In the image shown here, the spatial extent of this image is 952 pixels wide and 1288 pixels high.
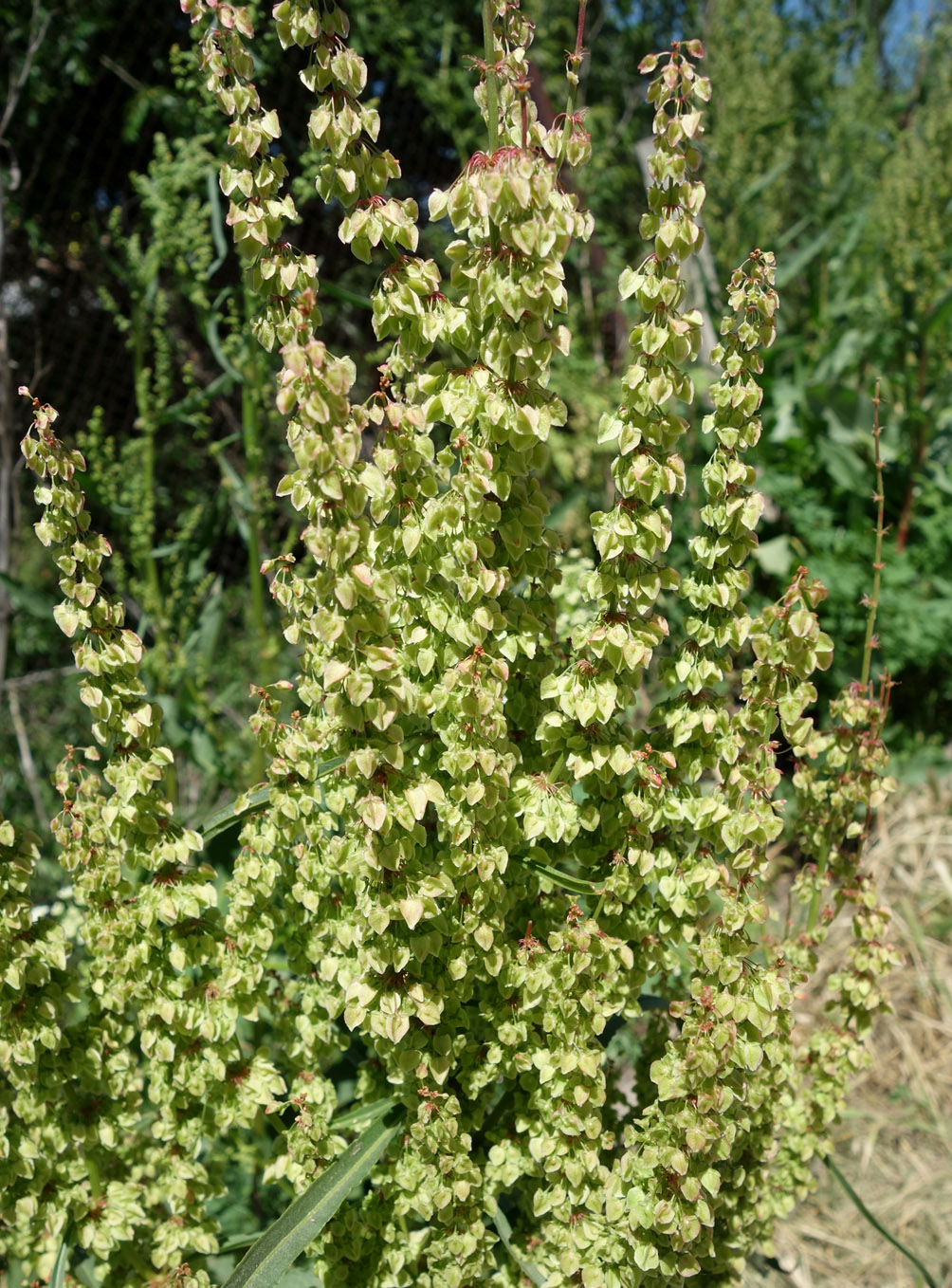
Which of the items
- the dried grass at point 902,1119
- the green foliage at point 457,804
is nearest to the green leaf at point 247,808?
the green foliage at point 457,804

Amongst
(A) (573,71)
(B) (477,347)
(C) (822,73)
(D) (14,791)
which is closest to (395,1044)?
(B) (477,347)

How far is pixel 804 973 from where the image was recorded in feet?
3.42

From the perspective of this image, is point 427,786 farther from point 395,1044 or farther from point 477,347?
point 477,347

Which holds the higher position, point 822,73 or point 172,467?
point 822,73

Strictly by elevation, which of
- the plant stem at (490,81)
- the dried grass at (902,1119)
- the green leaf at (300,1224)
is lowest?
the dried grass at (902,1119)

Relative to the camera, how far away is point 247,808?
1014mm

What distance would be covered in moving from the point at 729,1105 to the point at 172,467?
328 centimetres

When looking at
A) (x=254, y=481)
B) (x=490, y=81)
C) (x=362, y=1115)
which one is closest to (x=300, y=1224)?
(x=362, y=1115)

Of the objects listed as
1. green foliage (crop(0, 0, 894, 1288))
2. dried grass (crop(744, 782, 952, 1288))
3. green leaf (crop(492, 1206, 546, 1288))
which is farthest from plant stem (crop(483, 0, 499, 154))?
dried grass (crop(744, 782, 952, 1288))

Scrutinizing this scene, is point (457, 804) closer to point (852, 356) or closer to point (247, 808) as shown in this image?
point (247, 808)

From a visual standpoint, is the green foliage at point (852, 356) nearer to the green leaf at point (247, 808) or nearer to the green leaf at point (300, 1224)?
the green leaf at point (247, 808)

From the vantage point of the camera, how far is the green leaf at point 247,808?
0.99 meters

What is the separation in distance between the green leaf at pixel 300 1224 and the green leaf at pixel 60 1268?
0.79 ft

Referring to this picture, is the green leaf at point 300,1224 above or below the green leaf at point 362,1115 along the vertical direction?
below
